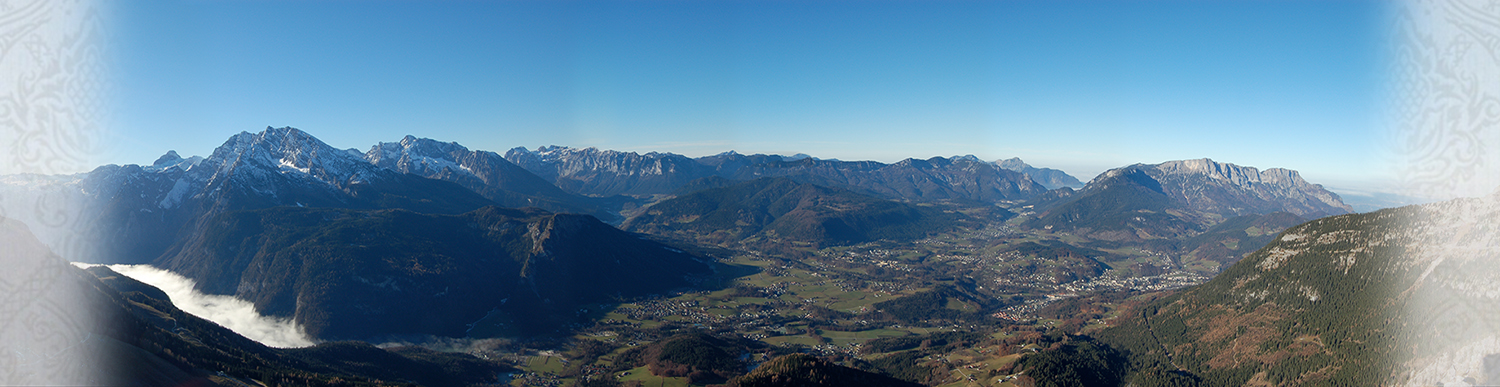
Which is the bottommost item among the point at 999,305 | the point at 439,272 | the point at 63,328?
the point at 999,305

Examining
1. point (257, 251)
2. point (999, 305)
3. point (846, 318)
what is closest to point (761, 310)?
point (846, 318)

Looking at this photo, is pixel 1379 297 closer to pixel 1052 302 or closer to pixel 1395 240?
pixel 1395 240

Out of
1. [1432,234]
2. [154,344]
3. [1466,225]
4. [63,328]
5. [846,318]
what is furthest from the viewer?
[846,318]

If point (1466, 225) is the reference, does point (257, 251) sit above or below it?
below

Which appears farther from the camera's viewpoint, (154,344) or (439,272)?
(439,272)

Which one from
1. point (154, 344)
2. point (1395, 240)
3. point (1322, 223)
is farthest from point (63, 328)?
point (1322, 223)

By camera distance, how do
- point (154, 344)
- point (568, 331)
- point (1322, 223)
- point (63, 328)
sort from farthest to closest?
point (568, 331)
point (1322, 223)
point (154, 344)
point (63, 328)
